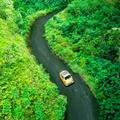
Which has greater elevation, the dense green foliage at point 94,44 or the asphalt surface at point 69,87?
the asphalt surface at point 69,87

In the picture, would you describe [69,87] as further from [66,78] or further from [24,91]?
[24,91]

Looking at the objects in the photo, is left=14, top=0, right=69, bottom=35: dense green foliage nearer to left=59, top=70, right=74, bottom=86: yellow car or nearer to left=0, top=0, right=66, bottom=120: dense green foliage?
left=59, top=70, right=74, bottom=86: yellow car

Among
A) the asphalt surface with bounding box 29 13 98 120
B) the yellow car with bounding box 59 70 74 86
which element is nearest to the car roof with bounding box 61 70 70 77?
the yellow car with bounding box 59 70 74 86

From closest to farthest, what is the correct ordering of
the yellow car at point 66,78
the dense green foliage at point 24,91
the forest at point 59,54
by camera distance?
the dense green foliage at point 24,91 < the forest at point 59,54 < the yellow car at point 66,78

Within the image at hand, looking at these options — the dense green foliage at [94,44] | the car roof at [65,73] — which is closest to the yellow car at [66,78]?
the car roof at [65,73]

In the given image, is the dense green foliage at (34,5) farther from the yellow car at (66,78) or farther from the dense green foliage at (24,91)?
the dense green foliage at (24,91)

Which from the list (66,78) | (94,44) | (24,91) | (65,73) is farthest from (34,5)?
(24,91)
